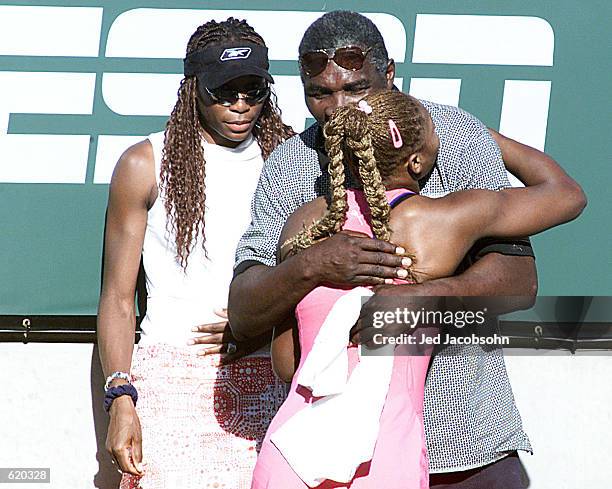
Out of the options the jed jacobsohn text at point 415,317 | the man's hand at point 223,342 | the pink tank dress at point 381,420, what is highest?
the man's hand at point 223,342

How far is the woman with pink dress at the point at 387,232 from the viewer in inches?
78.7

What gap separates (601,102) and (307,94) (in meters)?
1.27

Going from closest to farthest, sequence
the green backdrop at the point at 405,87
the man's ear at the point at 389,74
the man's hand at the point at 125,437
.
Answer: the man's ear at the point at 389,74
the man's hand at the point at 125,437
the green backdrop at the point at 405,87

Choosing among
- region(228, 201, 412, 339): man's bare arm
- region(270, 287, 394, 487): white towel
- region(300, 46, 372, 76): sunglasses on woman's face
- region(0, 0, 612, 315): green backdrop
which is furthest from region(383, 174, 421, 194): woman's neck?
region(0, 0, 612, 315): green backdrop

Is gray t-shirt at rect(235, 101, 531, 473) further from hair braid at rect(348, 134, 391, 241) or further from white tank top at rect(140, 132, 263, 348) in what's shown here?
white tank top at rect(140, 132, 263, 348)

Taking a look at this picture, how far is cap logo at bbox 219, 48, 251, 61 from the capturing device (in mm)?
2818

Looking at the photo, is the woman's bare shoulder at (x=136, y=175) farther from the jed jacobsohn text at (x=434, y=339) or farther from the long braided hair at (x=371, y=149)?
the jed jacobsohn text at (x=434, y=339)

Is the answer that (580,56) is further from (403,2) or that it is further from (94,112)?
(94,112)

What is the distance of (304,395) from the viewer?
207 centimetres

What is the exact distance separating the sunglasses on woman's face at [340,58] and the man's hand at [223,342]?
2.51 ft

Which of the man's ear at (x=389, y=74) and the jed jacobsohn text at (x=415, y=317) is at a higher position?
the man's ear at (x=389, y=74)

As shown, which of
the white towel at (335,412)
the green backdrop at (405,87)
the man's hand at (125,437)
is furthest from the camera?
the green backdrop at (405,87)

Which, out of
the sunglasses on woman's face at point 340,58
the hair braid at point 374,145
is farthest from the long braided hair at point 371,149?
the sunglasses on woman's face at point 340,58

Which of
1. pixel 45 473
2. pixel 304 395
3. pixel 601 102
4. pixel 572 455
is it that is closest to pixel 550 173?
pixel 304 395
